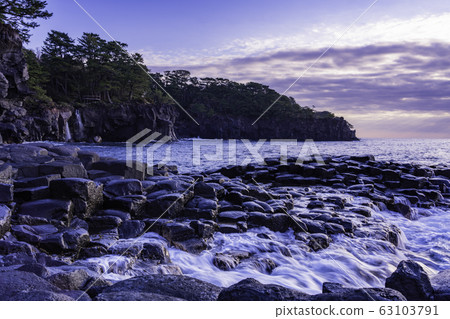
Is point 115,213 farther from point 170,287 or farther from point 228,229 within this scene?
point 170,287

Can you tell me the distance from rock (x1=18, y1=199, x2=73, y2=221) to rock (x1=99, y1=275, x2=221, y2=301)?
3.43 meters

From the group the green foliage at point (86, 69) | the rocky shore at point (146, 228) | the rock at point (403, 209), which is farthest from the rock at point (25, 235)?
the green foliage at point (86, 69)

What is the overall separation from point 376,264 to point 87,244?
4.77 m

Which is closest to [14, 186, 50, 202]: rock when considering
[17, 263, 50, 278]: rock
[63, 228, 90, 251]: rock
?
[63, 228, 90, 251]: rock

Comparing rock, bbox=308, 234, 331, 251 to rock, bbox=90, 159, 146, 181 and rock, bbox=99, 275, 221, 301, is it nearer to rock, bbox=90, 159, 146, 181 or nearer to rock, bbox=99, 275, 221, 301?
rock, bbox=99, 275, 221, 301

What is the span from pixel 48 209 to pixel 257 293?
4774 millimetres

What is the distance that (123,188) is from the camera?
752cm

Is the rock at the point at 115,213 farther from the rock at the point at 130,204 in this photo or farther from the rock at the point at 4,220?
the rock at the point at 4,220

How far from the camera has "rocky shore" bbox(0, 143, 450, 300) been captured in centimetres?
294

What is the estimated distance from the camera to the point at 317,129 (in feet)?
288

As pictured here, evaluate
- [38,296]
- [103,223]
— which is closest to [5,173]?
[103,223]

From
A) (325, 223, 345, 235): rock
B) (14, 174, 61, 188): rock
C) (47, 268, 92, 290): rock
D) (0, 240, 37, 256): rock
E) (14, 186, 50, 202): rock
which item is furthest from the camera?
(325, 223, 345, 235): rock
